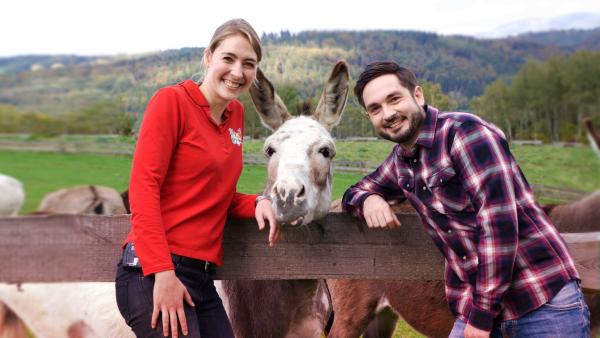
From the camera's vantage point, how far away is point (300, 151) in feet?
8.23

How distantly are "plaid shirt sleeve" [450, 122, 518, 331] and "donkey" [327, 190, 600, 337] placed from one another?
2.14 m

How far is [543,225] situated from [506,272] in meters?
0.30

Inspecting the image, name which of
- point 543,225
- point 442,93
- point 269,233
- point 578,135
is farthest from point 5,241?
point 578,135

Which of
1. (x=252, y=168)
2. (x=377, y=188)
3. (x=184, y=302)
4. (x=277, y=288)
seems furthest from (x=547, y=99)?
(x=184, y=302)

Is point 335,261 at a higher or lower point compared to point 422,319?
higher

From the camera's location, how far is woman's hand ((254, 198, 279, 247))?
7.02 feet

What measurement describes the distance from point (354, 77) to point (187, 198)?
6.97 ft

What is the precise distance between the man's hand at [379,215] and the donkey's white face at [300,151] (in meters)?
0.28

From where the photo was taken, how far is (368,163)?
357 centimetres

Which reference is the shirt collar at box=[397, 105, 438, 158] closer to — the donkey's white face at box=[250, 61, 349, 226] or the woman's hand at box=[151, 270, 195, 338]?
the donkey's white face at box=[250, 61, 349, 226]

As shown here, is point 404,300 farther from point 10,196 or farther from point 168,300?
point 10,196

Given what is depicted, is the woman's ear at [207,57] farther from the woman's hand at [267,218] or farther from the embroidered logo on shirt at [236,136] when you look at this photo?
the woman's hand at [267,218]

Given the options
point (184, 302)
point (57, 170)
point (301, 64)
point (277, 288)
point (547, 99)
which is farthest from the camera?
point (547, 99)

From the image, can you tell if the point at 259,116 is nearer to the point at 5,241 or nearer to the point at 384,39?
the point at 5,241
